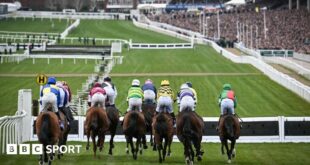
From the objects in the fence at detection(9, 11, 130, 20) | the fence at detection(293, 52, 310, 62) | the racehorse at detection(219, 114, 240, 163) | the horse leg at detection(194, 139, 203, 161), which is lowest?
the fence at detection(293, 52, 310, 62)

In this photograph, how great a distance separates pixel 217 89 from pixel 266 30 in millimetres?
53297

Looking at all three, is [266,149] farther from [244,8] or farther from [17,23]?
[244,8]

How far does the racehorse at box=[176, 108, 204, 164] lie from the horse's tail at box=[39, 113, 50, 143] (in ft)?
10.9

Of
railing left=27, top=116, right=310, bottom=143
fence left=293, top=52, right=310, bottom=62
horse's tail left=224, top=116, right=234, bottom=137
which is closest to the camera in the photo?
horse's tail left=224, top=116, right=234, bottom=137

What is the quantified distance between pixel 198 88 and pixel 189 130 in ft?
90.1

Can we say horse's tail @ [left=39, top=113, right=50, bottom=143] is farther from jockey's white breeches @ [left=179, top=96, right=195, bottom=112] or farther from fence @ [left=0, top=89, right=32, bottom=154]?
jockey's white breeches @ [left=179, top=96, right=195, bottom=112]

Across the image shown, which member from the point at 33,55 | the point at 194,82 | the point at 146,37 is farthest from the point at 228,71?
the point at 146,37

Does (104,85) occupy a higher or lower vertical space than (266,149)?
higher

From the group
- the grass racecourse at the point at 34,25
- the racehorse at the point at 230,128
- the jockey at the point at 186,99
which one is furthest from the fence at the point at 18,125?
the grass racecourse at the point at 34,25

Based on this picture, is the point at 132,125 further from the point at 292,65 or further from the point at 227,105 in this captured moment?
the point at 292,65

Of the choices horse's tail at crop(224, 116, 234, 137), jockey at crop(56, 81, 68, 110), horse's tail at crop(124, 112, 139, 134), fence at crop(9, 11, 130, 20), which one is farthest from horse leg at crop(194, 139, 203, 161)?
fence at crop(9, 11, 130, 20)

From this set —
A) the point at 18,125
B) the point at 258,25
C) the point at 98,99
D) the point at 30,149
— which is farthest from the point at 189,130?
the point at 258,25

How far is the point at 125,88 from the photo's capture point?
4897 centimetres

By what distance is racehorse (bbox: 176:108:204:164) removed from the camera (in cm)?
2214
